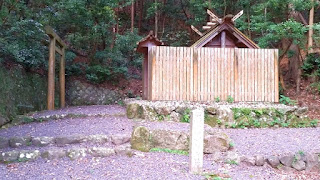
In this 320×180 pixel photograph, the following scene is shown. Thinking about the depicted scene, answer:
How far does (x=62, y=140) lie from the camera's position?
20.5 ft

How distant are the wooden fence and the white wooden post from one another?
4.44m

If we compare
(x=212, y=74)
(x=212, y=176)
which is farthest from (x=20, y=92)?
(x=212, y=176)

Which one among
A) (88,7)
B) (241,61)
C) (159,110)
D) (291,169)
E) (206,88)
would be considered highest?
(88,7)

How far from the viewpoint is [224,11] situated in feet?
57.4

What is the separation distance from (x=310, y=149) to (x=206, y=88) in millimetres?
3793

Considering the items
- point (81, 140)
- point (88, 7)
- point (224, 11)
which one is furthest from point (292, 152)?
point (224, 11)

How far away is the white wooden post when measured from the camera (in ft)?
15.4

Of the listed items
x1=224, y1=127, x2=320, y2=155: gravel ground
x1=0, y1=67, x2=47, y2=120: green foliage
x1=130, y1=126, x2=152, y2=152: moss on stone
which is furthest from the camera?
x1=0, y1=67, x2=47, y2=120: green foliage

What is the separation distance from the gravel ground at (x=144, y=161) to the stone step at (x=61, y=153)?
0.15m

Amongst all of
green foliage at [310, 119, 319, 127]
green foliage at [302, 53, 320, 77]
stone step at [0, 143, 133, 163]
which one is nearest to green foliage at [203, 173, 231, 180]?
stone step at [0, 143, 133, 163]

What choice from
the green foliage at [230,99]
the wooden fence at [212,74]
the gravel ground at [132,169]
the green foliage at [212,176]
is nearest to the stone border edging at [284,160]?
the gravel ground at [132,169]

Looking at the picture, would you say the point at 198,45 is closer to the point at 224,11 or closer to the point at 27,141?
the point at 27,141

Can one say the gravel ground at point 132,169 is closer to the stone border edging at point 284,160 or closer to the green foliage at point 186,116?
the stone border edging at point 284,160

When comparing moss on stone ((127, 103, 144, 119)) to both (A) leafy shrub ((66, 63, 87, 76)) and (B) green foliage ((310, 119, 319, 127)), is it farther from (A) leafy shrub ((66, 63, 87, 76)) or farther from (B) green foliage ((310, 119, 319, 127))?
(A) leafy shrub ((66, 63, 87, 76))
